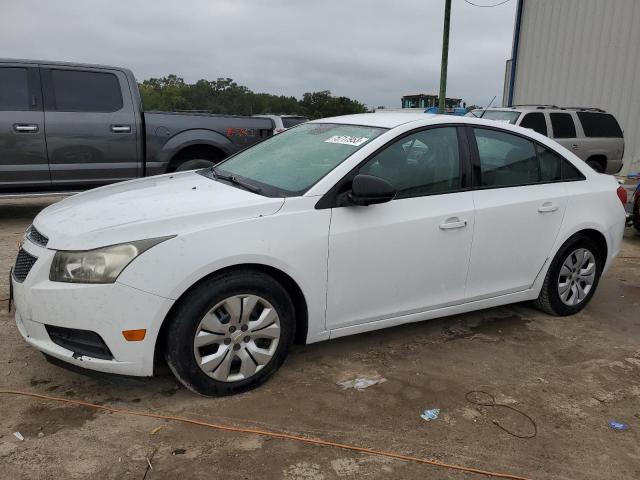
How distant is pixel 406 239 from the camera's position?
3.51 metres

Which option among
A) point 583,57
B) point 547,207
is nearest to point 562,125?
point 583,57

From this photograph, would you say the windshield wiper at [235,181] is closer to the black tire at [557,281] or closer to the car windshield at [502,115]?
the black tire at [557,281]

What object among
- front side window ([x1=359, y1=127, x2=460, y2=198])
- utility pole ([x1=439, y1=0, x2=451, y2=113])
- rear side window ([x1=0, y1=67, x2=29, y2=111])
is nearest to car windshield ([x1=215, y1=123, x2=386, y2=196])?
front side window ([x1=359, y1=127, x2=460, y2=198])

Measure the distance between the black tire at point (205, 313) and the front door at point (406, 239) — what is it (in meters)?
0.34

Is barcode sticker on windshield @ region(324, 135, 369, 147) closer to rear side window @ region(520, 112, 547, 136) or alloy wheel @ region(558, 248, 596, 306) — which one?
alloy wheel @ region(558, 248, 596, 306)

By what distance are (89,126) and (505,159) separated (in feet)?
17.6

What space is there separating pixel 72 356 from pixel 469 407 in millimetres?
2158

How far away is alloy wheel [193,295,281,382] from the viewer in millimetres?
2996

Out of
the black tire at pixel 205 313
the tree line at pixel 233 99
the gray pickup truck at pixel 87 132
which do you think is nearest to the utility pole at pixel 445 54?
the tree line at pixel 233 99

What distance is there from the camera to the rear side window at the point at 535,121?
1118 centimetres

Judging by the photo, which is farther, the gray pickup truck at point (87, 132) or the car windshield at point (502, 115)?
the car windshield at point (502, 115)

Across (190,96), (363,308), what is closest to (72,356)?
(363,308)

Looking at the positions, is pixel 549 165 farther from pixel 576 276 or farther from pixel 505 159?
pixel 576 276

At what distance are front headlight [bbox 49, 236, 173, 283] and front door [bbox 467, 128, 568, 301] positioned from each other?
2.20 m
